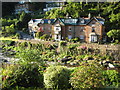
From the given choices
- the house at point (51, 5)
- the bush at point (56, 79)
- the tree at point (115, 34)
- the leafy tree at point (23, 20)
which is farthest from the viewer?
the house at point (51, 5)

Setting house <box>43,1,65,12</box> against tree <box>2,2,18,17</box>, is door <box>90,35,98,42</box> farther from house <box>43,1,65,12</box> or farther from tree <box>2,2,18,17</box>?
tree <box>2,2,18,17</box>

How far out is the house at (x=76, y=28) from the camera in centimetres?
3000

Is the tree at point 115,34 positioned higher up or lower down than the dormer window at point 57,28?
lower down

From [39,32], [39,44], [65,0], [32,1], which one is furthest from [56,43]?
[32,1]

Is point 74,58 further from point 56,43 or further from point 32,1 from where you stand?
point 32,1

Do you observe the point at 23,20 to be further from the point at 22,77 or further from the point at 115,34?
the point at 22,77

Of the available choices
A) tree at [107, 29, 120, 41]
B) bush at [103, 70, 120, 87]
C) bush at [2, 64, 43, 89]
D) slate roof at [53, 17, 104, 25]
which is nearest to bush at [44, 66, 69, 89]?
bush at [2, 64, 43, 89]

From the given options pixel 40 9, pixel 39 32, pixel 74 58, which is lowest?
pixel 74 58

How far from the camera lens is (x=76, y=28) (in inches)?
1245

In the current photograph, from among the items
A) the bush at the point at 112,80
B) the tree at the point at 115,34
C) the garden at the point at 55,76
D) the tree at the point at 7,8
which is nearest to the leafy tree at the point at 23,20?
the tree at the point at 7,8

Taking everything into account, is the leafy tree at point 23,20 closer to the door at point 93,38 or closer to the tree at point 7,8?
the tree at point 7,8

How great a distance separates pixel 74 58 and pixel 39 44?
802cm

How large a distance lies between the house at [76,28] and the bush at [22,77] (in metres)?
17.8

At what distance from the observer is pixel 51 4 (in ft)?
172
